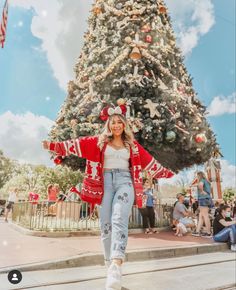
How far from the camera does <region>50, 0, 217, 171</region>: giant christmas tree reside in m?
8.62

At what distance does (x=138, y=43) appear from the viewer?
9141mm

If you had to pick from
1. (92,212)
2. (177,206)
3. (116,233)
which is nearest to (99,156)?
(116,233)

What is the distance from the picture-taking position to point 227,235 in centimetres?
669

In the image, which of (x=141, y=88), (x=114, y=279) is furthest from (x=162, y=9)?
Answer: (x=114, y=279)

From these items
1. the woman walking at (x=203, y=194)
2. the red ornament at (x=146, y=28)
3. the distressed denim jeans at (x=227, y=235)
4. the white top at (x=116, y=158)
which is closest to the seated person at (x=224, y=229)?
the distressed denim jeans at (x=227, y=235)

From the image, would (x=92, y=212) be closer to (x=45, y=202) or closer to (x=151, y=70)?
(x=45, y=202)

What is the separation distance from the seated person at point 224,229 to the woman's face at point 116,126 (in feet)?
15.8

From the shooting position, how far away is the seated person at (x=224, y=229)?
259 inches

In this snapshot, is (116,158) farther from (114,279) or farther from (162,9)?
(162,9)

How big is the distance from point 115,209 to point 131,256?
8.42 feet

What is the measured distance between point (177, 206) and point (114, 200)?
614 centimetres

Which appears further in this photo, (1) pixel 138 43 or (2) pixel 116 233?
(1) pixel 138 43

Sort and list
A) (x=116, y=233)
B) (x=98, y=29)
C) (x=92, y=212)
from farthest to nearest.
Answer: (x=98, y=29)
(x=92, y=212)
(x=116, y=233)

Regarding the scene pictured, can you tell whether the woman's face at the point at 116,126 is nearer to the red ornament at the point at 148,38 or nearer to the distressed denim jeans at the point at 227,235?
the distressed denim jeans at the point at 227,235
